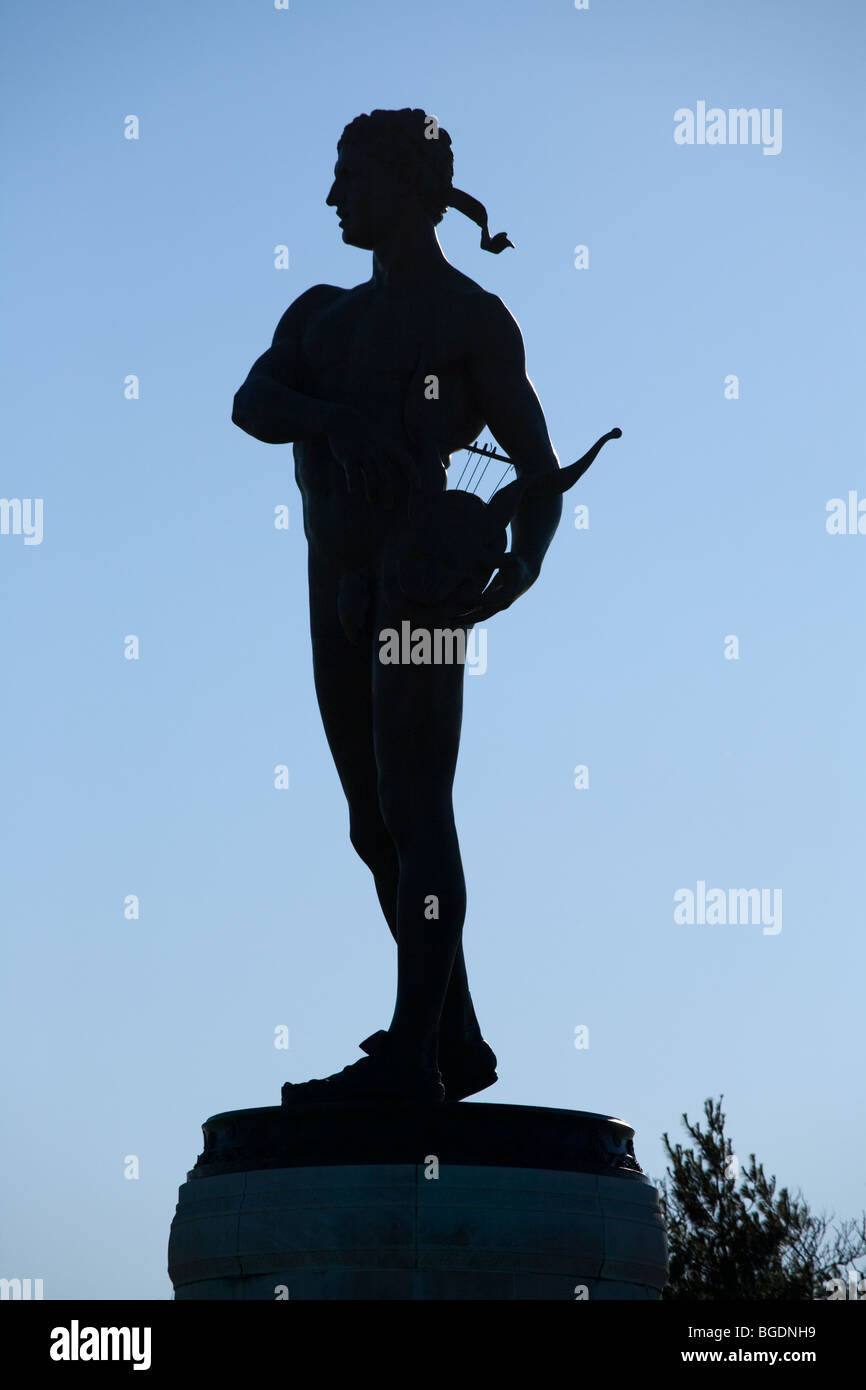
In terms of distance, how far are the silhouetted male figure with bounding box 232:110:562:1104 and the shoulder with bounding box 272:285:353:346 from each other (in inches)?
0.4

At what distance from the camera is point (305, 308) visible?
36.5ft

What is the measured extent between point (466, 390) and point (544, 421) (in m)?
0.43

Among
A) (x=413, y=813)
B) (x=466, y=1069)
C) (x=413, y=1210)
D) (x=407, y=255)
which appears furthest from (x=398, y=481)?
(x=413, y=1210)

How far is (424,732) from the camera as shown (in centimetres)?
997

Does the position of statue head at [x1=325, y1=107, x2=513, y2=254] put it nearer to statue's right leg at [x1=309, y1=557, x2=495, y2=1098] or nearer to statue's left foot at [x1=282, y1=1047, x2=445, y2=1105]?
statue's right leg at [x1=309, y1=557, x2=495, y2=1098]

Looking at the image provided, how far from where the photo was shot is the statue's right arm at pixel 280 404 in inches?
404

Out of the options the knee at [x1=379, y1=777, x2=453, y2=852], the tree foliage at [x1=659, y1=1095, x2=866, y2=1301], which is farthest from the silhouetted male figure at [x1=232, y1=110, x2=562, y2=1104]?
the tree foliage at [x1=659, y1=1095, x2=866, y2=1301]

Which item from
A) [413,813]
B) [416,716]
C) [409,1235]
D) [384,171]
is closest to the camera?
[409,1235]

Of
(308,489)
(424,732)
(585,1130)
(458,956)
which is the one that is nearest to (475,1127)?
(585,1130)

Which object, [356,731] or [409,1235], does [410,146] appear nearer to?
[356,731]

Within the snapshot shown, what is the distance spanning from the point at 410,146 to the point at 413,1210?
17.6 ft
